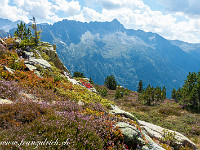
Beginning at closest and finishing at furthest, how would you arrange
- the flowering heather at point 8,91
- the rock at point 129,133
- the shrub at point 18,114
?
the shrub at point 18,114 → the rock at point 129,133 → the flowering heather at point 8,91

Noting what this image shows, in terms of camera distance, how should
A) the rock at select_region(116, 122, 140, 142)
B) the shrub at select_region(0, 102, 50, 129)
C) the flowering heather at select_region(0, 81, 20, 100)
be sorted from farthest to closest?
the flowering heather at select_region(0, 81, 20, 100) → the rock at select_region(116, 122, 140, 142) → the shrub at select_region(0, 102, 50, 129)

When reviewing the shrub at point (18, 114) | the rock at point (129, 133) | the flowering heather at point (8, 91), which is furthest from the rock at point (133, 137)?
the flowering heather at point (8, 91)

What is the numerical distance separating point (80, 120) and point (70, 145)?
142cm

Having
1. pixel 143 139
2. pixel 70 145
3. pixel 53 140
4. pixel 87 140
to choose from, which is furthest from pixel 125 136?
pixel 53 140

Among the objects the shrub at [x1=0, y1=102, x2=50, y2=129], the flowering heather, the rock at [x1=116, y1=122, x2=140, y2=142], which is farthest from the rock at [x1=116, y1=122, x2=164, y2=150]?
the flowering heather

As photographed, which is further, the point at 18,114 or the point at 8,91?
the point at 8,91

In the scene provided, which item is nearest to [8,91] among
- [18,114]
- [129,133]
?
[18,114]

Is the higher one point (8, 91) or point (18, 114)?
point (8, 91)

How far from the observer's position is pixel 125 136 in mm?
5281

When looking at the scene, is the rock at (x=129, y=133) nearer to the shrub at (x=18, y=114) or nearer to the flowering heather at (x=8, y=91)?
the shrub at (x=18, y=114)

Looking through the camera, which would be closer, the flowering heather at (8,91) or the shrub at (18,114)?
the shrub at (18,114)

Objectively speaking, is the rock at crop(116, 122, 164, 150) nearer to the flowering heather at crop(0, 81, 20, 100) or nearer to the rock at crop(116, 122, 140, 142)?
the rock at crop(116, 122, 140, 142)

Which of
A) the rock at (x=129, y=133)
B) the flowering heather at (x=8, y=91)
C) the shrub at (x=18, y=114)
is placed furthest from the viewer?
the flowering heather at (x=8, y=91)

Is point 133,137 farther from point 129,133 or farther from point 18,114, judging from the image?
point 18,114
